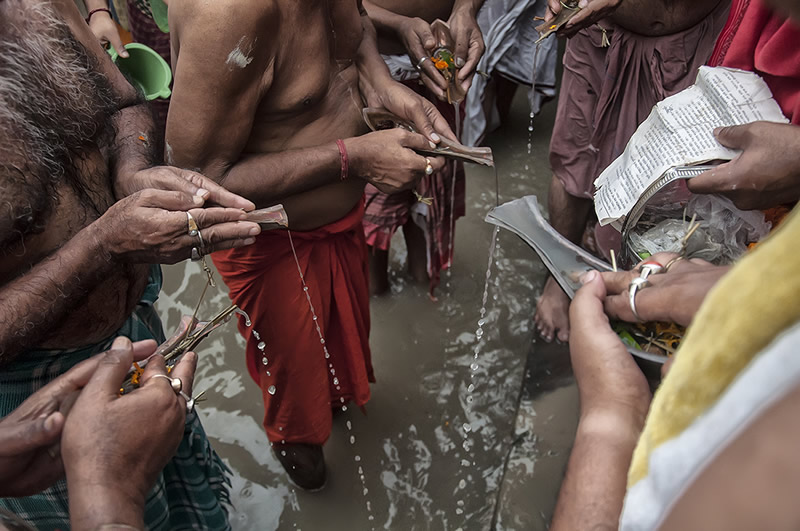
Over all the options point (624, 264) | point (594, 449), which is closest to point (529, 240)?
point (624, 264)

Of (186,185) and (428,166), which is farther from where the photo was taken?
(428,166)

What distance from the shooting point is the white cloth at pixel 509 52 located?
133 inches

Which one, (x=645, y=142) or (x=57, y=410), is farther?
(x=645, y=142)

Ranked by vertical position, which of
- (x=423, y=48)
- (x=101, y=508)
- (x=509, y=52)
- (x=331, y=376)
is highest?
(x=423, y=48)

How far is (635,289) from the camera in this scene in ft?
4.02

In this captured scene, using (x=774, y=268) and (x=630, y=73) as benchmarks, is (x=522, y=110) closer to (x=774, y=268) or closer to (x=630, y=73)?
(x=630, y=73)

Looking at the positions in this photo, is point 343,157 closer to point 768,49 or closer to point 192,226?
point 192,226

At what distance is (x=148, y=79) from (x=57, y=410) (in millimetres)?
2345

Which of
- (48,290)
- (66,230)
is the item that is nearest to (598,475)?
(48,290)

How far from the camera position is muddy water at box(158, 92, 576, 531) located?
7.43ft

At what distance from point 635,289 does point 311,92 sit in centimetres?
110

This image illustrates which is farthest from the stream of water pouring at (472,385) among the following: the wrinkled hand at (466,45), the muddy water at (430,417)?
the wrinkled hand at (466,45)

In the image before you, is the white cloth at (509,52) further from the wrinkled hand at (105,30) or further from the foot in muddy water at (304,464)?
the foot in muddy water at (304,464)

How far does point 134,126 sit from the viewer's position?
5.75 ft
